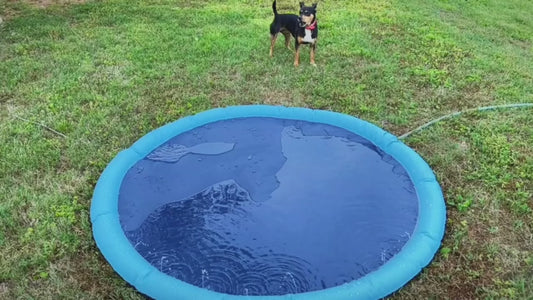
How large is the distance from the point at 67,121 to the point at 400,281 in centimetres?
420

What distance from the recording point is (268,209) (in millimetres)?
4324

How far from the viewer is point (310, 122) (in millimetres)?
5648

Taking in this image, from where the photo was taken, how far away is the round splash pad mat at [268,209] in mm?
3646

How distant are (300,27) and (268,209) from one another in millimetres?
3068

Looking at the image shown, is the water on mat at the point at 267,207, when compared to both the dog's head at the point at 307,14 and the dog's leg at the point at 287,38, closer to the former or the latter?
the dog's head at the point at 307,14

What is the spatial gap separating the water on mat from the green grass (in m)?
0.43

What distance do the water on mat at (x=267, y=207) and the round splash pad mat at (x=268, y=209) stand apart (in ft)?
0.03

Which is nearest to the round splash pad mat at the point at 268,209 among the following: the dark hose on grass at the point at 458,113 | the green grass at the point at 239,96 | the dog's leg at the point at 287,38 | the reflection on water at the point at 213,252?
the reflection on water at the point at 213,252

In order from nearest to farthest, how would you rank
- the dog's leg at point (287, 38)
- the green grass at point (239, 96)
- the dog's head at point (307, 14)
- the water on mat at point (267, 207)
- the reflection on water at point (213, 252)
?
the reflection on water at point (213, 252) → the water on mat at point (267, 207) → the green grass at point (239, 96) → the dog's head at point (307, 14) → the dog's leg at point (287, 38)

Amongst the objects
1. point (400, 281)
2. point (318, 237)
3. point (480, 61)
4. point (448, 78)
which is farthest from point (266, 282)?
point (480, 61)

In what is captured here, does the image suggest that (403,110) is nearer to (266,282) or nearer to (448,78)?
(448,78)

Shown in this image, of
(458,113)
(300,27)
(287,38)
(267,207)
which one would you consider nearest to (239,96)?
(300,27)

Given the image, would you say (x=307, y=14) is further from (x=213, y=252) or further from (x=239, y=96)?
(x=213, y=252)

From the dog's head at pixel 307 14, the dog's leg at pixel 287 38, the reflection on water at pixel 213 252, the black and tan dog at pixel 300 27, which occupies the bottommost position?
the reflection on water at pixel 213 252
